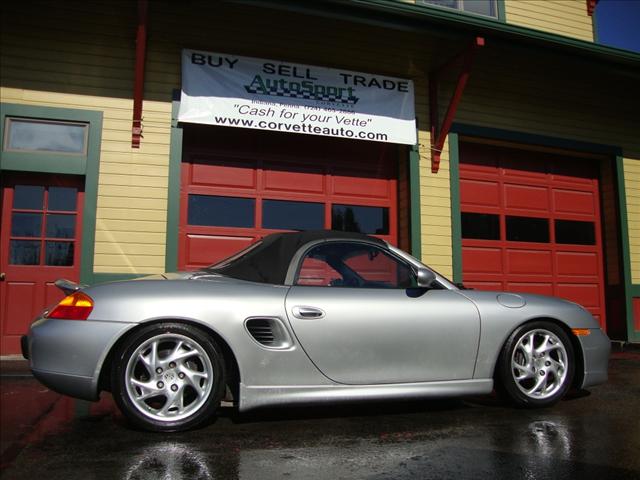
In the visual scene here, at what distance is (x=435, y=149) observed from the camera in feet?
25.9

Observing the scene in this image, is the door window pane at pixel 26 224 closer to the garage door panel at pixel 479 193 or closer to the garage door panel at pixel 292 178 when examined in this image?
the garage door panel at pixel 292 178

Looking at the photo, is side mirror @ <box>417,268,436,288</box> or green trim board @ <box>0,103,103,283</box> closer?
side mirror @ <box>417,268,436,288</box>

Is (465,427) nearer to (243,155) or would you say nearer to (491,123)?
(243,155)

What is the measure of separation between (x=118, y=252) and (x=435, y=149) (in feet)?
15.4

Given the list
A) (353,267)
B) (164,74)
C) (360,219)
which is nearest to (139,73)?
(164,74)

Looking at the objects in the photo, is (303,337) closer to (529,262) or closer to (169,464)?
(169,464)

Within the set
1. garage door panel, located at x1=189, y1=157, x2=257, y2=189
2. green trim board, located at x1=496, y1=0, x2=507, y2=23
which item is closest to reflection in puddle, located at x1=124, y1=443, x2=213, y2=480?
garage door panel, located at x1=189, y1=157, x2=257, y2=189

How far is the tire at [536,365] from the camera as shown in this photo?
3.59 metres

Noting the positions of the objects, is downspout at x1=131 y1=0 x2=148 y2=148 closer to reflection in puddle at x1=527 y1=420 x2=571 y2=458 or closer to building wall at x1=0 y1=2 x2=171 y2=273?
building wall at x1=0 y1=2 x2=171 y2=273

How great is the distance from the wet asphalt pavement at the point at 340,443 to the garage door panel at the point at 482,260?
4286mm

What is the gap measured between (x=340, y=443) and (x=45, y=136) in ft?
18.2

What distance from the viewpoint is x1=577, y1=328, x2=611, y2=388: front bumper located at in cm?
377

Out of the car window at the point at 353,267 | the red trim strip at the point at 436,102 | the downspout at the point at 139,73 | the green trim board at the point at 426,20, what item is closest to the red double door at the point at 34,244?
the downspout at the point at 139,73

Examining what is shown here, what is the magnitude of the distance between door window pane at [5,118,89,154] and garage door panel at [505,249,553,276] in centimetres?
645
